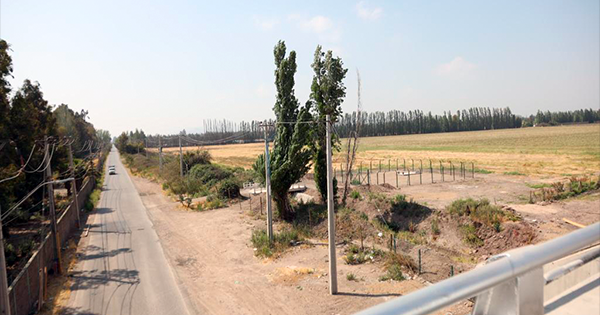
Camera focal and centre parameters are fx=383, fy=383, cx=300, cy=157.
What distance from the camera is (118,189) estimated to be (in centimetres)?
4662

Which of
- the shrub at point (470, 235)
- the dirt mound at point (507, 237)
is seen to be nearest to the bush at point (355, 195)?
the shrub at point (470, 235)

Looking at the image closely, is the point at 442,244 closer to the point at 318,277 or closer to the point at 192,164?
the point at 318,277

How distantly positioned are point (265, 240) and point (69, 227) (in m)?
14.0

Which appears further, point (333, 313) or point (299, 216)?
point (299, 216)

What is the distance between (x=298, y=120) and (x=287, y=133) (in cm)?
141

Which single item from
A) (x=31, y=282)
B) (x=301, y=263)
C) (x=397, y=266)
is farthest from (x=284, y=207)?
(x=31, y=282)

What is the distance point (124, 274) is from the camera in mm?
17328

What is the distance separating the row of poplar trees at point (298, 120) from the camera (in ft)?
Result: 75.5

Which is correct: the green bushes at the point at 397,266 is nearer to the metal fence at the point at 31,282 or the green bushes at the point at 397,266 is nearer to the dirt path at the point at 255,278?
the dirt path at the point at 255,278

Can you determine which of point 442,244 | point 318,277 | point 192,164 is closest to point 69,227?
point 318,277

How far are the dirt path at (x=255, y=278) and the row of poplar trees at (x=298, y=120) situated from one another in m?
4.36

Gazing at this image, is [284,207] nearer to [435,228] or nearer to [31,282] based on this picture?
[435,228]

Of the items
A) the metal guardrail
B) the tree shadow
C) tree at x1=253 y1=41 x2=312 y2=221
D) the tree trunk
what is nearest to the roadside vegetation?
the tree trunk

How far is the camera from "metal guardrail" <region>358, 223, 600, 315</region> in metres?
1.19
